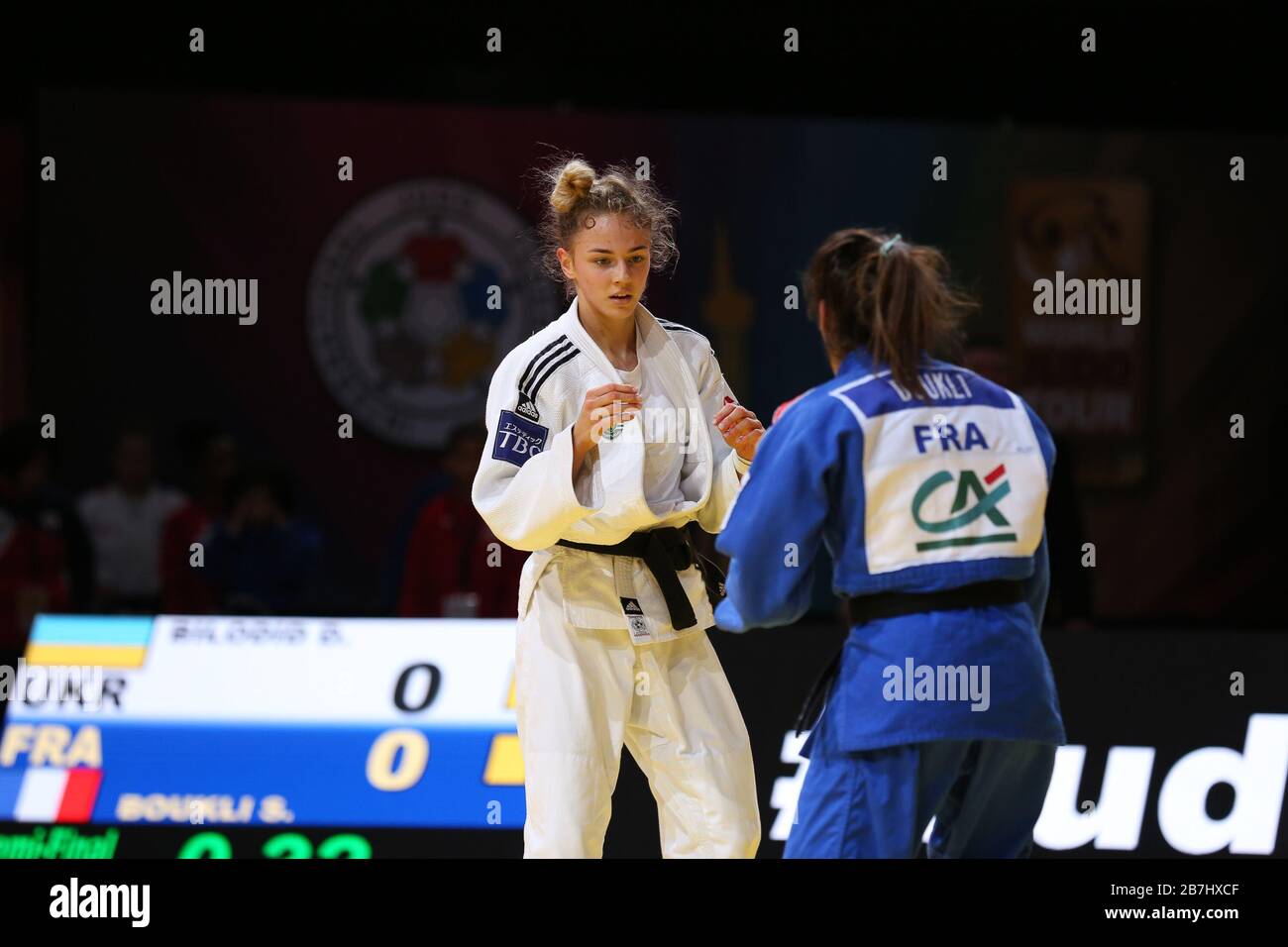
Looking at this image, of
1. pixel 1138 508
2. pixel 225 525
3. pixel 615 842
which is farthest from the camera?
pixel 1138 508

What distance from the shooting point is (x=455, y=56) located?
8.77 metres

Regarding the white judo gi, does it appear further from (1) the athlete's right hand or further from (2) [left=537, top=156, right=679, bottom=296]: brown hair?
(2) [left=537, top=156, right=679, bottom=296]: brown hair

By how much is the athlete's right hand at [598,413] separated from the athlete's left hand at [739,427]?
0.23 meters

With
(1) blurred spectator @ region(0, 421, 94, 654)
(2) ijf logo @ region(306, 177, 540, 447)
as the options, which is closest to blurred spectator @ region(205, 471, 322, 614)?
(1) blurred spectator @ region(0, 421, 94, 654)

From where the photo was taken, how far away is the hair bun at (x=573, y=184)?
13.5 ft

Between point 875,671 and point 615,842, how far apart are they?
7.58 feet

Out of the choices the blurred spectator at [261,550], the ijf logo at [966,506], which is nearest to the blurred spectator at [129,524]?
the blurred spectator at [261,550]

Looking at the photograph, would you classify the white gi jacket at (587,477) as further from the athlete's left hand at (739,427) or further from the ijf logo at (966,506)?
the ijf logo at (966,506)
